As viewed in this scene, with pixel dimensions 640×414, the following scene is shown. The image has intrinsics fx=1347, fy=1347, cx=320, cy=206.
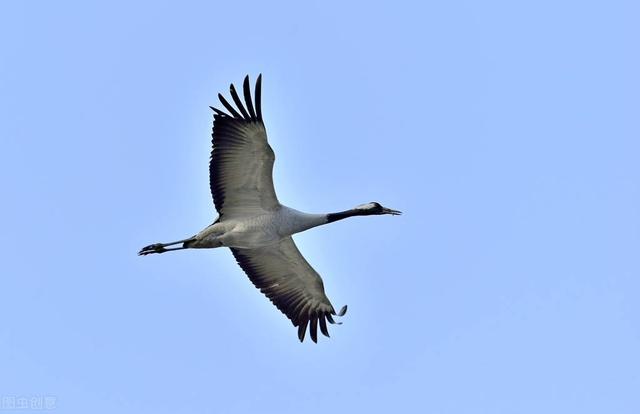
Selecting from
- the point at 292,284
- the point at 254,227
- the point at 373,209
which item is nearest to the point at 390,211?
the point at 373,209

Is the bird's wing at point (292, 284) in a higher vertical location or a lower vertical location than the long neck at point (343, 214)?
lower

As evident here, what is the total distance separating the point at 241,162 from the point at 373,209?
3495mm

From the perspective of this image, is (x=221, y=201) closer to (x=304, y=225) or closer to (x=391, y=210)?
(x=304, y=225)

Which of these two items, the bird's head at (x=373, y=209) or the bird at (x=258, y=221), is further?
the bird's head at (x=373, y=209)

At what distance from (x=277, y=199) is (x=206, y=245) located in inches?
70.5

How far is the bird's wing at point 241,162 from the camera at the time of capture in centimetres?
2756

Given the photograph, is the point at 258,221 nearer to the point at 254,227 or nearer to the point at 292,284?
the point at 254,227

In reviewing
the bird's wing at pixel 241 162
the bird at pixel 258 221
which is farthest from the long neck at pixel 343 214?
the bird's wing at pixel 241 162

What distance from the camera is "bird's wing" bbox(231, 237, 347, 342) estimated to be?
97.0 ft

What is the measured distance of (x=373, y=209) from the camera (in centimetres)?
2970

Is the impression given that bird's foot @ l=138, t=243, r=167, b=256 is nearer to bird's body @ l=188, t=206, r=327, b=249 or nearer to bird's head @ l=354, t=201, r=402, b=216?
bird's body @ l=188, t=206, r=327, b=249

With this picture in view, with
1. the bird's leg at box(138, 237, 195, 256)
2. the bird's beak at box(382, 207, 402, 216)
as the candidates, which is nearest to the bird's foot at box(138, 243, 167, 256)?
the bird's leg at box(138, 237, 195, 256)

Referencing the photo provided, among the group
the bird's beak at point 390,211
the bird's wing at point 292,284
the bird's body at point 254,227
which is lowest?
the bird's wing at point 292,284

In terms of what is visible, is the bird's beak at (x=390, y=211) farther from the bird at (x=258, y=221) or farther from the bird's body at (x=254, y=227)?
the bird's body at (x=254, y=227)
